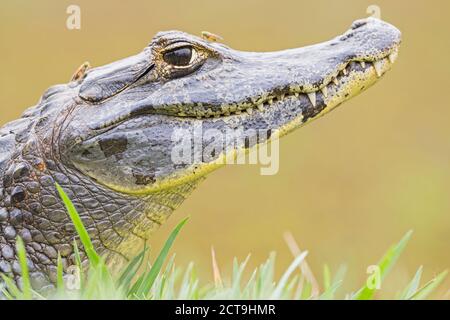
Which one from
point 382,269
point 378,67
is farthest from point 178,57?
point 382,269

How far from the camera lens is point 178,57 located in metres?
2.79

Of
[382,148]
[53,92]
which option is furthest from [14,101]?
[53,92]

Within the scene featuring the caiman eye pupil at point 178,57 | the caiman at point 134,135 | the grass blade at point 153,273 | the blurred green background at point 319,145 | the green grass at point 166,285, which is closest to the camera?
the green grass at point 166,285

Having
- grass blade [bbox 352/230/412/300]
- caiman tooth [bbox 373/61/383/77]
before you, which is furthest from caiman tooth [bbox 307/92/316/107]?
grass blade [bbox 352/230/412/300]

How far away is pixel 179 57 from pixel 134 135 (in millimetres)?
337

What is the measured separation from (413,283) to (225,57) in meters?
1.11

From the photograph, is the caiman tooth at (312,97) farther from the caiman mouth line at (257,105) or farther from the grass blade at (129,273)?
the grass blade at (129,273)

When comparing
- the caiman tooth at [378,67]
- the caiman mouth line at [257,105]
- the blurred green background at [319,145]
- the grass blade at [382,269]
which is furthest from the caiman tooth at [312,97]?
the blurred green background at [319,145]

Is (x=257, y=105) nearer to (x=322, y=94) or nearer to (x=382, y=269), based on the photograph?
(x=322, y=94)

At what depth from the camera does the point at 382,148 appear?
10.1m

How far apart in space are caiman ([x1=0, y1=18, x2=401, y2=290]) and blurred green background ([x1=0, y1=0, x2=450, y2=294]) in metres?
5.22

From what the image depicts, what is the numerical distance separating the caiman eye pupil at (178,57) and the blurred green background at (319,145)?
206 inches

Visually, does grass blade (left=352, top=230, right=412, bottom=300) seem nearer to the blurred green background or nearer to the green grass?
the green grass

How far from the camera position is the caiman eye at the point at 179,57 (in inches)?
109
